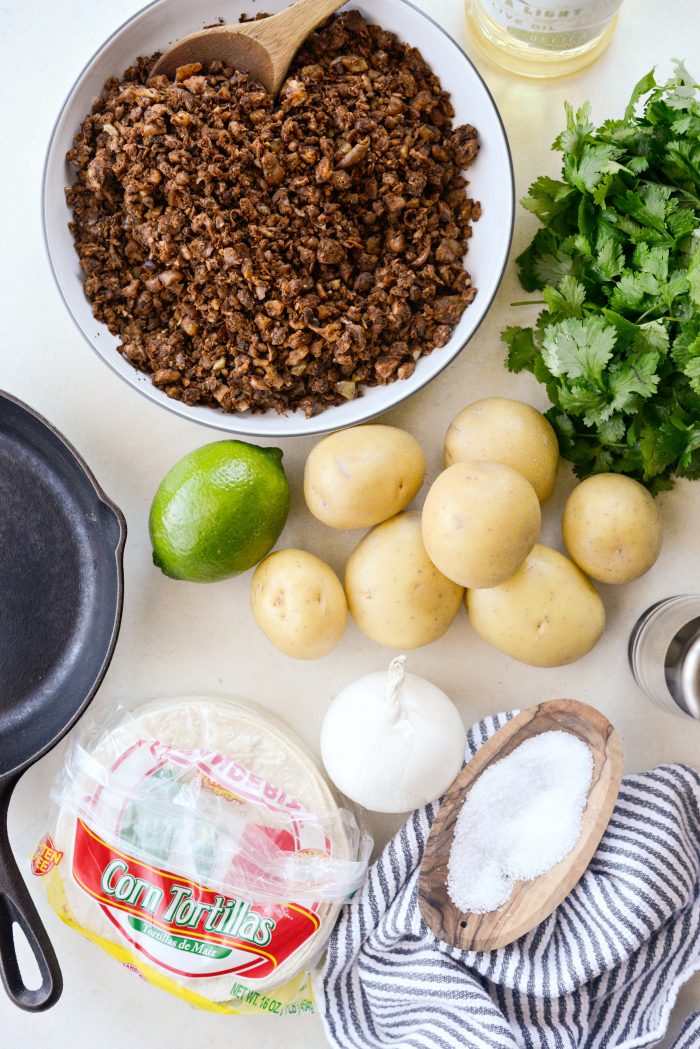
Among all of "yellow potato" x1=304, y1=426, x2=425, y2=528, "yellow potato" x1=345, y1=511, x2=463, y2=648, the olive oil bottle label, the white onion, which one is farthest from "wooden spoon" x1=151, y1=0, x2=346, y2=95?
the white onion

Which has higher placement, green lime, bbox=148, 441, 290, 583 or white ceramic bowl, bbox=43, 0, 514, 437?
white ceramic bowl, bbox=43, 0, 514, 437

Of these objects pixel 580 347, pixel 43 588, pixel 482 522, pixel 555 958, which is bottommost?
pixel 555 958

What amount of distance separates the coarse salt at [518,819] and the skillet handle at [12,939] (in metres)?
0.49

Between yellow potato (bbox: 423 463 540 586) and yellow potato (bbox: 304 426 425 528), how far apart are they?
0.07 meters

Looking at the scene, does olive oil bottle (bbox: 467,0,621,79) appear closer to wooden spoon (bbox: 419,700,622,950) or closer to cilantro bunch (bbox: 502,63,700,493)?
cilantro bunch (bbox: 502,63,700,493)

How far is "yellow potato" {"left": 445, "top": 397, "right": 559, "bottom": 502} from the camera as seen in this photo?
101cm

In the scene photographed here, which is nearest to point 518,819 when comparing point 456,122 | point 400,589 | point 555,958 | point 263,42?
point 555,958

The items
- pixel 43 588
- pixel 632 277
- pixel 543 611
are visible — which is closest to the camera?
pixel 632 277

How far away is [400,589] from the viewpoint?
1.01 m

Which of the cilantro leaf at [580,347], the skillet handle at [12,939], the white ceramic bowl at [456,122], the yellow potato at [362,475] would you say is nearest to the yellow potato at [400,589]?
the yellow potato at [362,475]

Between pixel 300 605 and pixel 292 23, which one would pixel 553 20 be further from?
pixel 300 605

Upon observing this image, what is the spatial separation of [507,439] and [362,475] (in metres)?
0.18

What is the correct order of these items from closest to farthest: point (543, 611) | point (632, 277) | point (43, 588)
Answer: point (632, 277), point (543, 611), point (43, 588)

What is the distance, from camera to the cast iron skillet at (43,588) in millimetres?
1101
